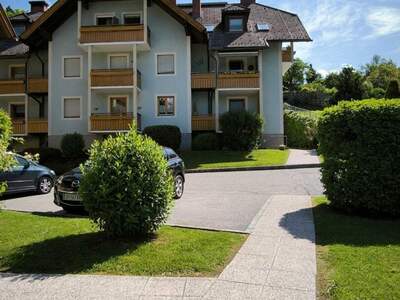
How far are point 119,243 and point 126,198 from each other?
0.76 metres

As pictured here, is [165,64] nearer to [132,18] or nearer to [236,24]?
[132,18]

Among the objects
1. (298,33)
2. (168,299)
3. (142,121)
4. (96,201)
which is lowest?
(168,299)

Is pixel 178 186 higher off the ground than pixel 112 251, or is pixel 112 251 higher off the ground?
pixel 178 186

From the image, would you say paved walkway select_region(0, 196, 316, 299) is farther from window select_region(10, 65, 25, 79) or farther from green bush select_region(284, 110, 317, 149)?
window select_region(10, 65, 25, 79)

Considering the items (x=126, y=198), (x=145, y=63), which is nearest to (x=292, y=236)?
(x=126, y=198)

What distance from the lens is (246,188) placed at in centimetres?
1525

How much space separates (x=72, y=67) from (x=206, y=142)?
35.9 feet

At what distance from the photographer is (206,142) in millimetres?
27891

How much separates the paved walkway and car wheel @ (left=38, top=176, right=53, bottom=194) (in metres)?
10.2

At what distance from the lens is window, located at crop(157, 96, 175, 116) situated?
3017 centimetres

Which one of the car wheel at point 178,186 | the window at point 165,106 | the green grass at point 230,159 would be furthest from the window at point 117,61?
the car wheel at point 178,186

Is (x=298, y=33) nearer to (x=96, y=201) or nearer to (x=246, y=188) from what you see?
(x=246, y=188)

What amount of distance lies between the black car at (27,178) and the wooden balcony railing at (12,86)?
53.3 feet

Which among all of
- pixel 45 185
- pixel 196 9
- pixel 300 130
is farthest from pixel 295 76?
pixel 45 185
